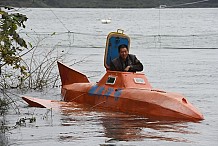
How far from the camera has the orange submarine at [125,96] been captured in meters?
16.0

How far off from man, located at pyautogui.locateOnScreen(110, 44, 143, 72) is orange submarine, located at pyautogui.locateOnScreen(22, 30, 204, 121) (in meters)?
0.29

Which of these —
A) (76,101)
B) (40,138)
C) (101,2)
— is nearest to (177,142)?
(40,138)

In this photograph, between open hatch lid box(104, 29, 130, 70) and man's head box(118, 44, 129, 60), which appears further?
open hatch lid box(104, 29, 130, 70)

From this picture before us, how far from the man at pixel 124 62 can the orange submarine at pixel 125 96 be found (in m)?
0.29

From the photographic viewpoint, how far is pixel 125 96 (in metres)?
16.9

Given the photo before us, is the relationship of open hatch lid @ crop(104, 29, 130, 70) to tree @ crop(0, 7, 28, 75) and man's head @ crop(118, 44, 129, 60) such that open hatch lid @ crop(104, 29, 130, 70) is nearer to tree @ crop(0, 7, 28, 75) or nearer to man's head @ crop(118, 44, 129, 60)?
man's head @ crop(118, 44, 129, 60)

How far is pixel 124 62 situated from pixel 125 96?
1360 millimetres

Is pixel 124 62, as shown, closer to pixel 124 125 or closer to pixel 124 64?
pixel 124 64

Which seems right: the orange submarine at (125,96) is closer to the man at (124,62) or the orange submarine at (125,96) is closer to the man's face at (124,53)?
the man at (124,62)

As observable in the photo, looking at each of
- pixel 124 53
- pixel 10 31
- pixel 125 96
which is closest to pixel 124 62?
pixel 124 53

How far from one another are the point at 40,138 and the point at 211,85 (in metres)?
14.3

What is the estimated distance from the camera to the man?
1788 centimetres

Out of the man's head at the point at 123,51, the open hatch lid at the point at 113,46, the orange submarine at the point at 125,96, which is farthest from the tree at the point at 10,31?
the open hatch lid at the point at 113,46

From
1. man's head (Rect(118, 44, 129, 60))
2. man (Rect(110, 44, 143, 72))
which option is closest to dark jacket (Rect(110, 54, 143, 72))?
man (Rect(110, 44, 143, 72))
